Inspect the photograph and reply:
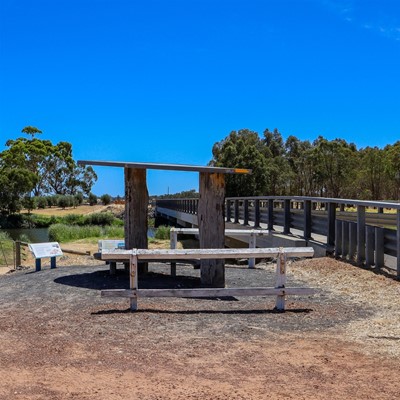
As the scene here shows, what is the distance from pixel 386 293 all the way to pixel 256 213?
41.0 feet

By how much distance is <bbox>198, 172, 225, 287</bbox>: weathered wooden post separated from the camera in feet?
32.9

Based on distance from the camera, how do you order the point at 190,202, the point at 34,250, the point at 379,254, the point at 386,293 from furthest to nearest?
1. the point at 190,202
2. the point at 34,250
3. the point at 379,254
4. the point at 386,293

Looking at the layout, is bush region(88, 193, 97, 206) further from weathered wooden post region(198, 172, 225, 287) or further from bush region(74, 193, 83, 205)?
weathered wooden post region(198, 172, 225, 287)

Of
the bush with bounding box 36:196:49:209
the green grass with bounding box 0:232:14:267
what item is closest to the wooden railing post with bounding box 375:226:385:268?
the green grass with bounding box 0:232:14:267

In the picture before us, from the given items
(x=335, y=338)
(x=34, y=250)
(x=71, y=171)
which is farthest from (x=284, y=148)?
(x=335, y=338)

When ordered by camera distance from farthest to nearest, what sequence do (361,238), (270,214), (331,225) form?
(270,214)
(331,225)
(361,238)

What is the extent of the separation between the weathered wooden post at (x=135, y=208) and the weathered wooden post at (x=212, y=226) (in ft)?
4.90

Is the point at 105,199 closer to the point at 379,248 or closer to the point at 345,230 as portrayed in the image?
the point at 345,230

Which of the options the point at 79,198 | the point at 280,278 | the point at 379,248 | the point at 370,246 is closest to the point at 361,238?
the point at 370,246

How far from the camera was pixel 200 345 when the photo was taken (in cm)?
601

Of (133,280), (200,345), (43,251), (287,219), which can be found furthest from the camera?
Result: (287,219)

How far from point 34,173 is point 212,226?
6147 centimetres

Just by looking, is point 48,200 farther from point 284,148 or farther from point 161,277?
point 161,277

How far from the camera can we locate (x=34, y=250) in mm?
12914
